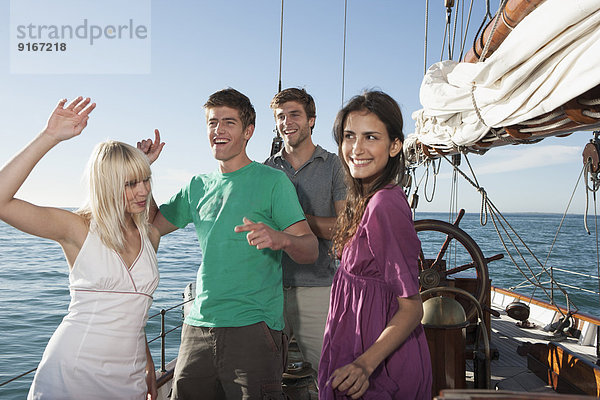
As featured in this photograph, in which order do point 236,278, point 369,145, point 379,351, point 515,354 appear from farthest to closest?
point 515,354 → point 236,278 → point 369,145 → point 379,351

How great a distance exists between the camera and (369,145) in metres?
1.33

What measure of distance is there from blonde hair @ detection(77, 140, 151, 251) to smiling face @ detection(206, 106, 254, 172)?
1.45 feet

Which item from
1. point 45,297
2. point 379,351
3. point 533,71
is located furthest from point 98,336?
point 45,297

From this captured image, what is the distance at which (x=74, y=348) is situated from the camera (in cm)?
131

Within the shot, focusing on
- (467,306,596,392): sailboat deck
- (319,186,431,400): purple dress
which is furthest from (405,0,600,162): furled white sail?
(467,306,596,392): sailboat deck

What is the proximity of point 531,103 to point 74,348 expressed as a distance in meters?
1.74

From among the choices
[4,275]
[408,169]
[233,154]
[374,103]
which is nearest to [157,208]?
[233,154]

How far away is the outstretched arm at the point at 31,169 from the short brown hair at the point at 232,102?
0.53 metres

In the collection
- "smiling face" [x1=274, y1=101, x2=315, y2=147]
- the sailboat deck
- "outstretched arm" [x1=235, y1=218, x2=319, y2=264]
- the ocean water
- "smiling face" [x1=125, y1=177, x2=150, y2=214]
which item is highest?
"smiling face" [x1=274, y1=101, x2=315, y2=147]

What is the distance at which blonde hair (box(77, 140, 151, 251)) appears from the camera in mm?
1373

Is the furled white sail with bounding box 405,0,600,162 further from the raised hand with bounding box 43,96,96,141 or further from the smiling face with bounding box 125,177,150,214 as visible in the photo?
the raised hand with bounding box 43,96,96,141

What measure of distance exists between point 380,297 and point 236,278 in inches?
24.4

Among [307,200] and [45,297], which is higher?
[307,200]

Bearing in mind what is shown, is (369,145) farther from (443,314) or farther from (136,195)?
(443,314)
